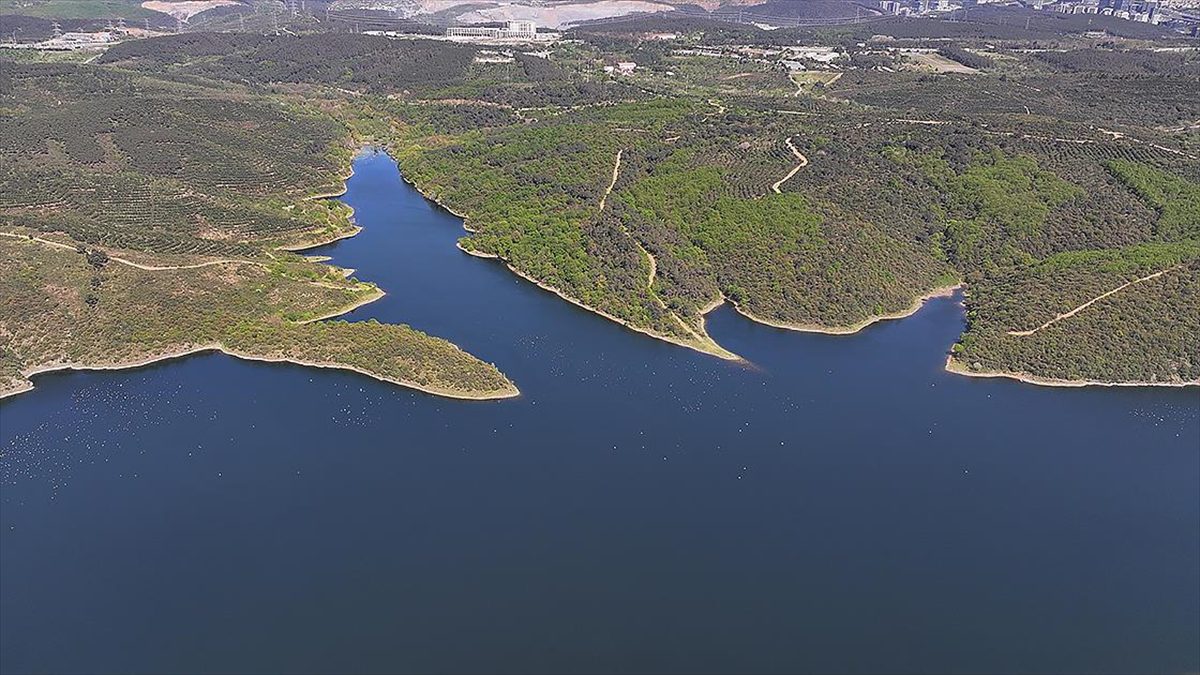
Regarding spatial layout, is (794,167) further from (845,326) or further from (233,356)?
(233,356)

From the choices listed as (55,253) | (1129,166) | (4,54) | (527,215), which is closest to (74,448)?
(55,253)

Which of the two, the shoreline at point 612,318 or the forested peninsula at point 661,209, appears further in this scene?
the shoreline at point 612,318

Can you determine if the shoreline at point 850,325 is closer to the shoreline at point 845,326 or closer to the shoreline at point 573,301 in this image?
the shoreline at point 845,326

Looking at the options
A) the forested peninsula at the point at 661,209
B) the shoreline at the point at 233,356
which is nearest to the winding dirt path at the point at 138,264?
the forested peninsula at the point at 661,209

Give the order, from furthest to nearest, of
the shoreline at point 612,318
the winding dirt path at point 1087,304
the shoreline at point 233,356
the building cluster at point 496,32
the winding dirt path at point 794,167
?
the building cluster at point 496,32 < the winding dirt path at point 794,167 < the winding dirt path at point 1087,304 < the shoreline at point 612,318 < the shoreline at point 233,356

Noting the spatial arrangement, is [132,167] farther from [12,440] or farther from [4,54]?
[4,54]
